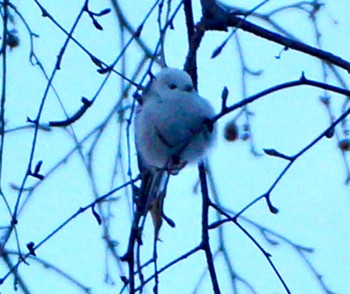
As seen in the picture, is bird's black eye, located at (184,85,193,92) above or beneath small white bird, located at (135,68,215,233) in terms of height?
above

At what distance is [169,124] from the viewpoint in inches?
50.6

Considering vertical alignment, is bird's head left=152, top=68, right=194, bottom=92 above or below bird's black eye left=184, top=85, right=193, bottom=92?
above

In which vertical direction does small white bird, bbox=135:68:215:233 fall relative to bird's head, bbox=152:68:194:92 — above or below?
below

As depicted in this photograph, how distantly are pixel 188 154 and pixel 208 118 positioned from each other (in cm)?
8

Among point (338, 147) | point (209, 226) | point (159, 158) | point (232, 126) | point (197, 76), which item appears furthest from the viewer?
point (232, 126)

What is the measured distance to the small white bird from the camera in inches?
50.1

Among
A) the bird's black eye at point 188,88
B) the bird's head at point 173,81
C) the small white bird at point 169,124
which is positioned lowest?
the small white bird at point 169,124

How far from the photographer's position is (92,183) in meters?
1.81

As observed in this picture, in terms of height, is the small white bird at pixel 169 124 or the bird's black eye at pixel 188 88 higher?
the bird's black eye at pixel 188 88

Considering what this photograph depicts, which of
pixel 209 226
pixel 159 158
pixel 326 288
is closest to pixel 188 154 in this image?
pixel 159 158

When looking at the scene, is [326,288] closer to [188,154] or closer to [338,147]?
[338,147]

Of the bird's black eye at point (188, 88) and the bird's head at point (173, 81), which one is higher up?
the bird's head at point (173, 81)

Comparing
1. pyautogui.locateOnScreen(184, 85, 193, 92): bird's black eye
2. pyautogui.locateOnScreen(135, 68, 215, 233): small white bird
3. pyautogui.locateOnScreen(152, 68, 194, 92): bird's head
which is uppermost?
pyautogui.locateOnScreen(152, 68, 194, 92): bird's head

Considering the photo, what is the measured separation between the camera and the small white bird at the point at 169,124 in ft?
4.17
